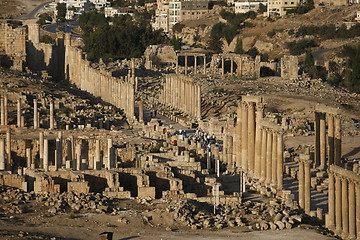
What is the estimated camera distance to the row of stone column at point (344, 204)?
1583 inches

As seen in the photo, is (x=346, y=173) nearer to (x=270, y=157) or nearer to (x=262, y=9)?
(x=270, y=157)

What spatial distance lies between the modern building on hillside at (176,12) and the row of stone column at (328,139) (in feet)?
336

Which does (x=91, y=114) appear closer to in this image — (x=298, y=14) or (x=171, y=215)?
(x=171, y=215)

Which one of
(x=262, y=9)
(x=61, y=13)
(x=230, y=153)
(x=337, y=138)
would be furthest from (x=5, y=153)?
(x=61, y=13)

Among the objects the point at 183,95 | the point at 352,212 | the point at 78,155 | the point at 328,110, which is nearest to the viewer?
the point at 352,212

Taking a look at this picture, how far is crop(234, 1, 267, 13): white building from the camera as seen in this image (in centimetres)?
15712

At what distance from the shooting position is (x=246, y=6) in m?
159

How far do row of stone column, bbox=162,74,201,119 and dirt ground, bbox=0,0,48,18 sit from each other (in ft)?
323

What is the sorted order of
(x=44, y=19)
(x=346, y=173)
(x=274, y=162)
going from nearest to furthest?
(x=346, y=173) → (x=274, y=162) → (x=44, y=19)

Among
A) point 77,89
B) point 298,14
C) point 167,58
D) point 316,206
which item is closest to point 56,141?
point 316,206

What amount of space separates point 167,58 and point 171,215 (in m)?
73.8

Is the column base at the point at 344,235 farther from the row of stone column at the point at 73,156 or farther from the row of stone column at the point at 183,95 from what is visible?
the row of stone column at the point at 183,95

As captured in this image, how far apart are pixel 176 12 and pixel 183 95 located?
84.9 m

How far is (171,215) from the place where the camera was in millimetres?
39500
